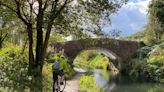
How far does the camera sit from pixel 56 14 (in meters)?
15.4

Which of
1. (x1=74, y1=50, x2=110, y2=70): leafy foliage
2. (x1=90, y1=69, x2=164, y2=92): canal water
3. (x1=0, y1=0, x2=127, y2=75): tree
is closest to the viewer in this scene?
(x1=0, y1=0, x2=127, y2=75): tree

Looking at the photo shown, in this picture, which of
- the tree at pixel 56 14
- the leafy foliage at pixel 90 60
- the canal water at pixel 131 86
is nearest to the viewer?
the tree at pixel 56 14

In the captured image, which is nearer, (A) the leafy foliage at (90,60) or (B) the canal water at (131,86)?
(B) the canal water at (131,86)

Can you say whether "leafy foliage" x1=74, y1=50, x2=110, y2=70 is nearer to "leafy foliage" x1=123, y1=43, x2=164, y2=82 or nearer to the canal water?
"leafy foliage" x1=123, y1=43, x2=164, y2=82

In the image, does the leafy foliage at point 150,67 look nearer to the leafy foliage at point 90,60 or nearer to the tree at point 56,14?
the tree at point 56,14

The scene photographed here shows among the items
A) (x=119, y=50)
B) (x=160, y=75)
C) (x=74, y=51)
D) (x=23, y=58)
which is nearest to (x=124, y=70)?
(x=119, y=50)

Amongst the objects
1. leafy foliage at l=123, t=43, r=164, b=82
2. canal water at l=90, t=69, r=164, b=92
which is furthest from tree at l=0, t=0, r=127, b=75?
leafy foliage at l=123, t=43, r=164, b=82

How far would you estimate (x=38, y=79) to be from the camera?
15664 millimetres

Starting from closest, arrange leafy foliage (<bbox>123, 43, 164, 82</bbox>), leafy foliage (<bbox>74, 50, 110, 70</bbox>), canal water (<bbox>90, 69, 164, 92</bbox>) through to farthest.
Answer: canal water (<bbox>90, 69, 164, 92</bbox>), leafy foliage (<bbox>123, 43, 164, 82</bbox>), leafy foliage (<bbox>74, 50, 110, 70</bbox>)

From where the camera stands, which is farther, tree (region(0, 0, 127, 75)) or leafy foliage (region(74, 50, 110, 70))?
leafy foliage (region(74, 50, 110, 70))

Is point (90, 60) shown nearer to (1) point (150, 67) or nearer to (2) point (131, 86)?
(1) point (150, 67)

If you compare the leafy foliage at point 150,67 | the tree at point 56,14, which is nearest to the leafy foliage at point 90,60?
the leafy foliage at point 150,67

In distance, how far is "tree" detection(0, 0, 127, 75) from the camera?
50.8 feet

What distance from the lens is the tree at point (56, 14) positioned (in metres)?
15.5
